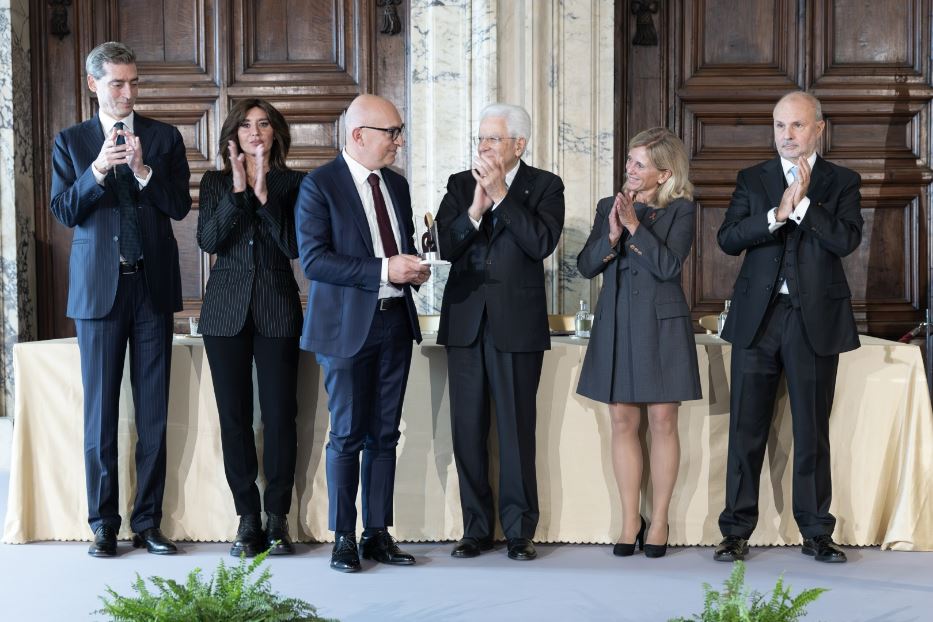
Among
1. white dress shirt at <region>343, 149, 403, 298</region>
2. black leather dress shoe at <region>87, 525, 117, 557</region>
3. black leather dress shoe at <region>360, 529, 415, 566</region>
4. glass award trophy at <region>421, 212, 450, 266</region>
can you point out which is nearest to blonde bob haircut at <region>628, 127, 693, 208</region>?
glass award trophy at <region>421, 212, 450, 266</region>

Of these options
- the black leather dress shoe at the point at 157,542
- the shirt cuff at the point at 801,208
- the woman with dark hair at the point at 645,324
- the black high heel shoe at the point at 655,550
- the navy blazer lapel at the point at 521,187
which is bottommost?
the black high heel shoe at the point at 655,550

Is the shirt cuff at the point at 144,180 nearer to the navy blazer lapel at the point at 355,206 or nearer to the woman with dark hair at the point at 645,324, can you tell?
the navy blazer lapel at the point at 355,206

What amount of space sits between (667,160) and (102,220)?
2197 millimetres

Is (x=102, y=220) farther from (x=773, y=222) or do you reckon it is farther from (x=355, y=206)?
(x=773, y=222)

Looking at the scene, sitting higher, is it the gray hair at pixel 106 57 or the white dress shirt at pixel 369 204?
the gray hair at pixel 106 57

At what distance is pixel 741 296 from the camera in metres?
4.15

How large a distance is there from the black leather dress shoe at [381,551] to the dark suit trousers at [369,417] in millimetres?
62

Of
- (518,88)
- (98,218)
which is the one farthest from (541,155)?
(98,218)

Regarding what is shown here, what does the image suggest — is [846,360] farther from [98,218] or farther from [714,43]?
[98,218]

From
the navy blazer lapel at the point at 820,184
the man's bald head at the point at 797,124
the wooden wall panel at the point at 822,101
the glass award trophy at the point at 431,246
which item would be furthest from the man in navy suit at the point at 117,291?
the wooden wall panel at the point at 822,101

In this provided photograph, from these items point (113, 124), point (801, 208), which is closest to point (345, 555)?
point (113, 124)

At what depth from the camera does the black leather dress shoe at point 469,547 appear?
13.3 ft

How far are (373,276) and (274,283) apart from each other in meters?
0.49

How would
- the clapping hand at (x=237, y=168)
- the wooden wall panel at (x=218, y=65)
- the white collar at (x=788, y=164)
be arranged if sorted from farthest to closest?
the wooden wall panel at (x=218, y=65)
the white collar at (x=788, y=164)
the clapping hand at (x=237, y=168)
